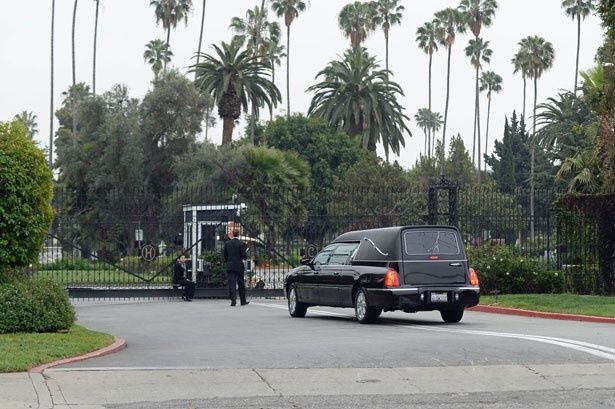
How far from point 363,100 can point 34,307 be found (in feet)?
219

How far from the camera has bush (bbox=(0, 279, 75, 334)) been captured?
1634 cm

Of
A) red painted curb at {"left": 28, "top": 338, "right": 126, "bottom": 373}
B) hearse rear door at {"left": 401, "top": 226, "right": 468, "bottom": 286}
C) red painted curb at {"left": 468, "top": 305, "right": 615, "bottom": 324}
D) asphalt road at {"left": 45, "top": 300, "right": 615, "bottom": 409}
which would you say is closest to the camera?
asphalt road at {"left": 45, "top": 300, "right": 615, "bottom": 409}

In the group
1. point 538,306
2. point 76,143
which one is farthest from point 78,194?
point 538,306

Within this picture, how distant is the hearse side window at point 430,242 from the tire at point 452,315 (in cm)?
105

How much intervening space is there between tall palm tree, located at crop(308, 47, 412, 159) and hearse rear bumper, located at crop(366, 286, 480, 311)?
60.2 m

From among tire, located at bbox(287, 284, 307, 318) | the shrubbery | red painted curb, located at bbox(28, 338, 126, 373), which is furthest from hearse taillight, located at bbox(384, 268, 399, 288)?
the shrubbery

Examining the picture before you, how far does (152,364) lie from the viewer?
1424 cm

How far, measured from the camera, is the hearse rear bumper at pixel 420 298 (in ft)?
68.1

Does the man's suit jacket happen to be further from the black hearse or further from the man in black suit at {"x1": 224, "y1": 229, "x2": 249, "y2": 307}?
the black hearse

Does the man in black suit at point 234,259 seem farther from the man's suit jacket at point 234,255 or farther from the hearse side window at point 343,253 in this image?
the hearse side window at point 343,253

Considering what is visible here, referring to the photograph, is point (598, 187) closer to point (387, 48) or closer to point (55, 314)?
point (55, 314)

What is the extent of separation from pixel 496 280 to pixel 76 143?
3992 cm

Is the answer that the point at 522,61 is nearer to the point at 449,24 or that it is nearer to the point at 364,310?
the point at 449,24

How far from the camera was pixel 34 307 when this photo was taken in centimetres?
1662
